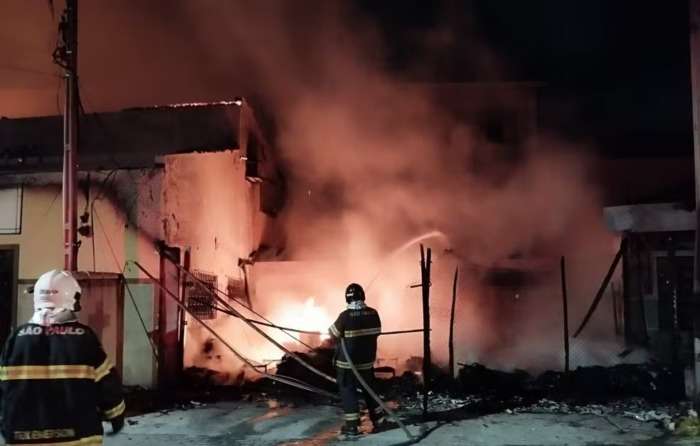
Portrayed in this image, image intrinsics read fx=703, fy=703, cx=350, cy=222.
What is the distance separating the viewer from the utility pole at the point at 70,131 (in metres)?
8.33

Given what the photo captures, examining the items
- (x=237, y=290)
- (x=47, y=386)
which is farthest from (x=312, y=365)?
(x=47, y=386)

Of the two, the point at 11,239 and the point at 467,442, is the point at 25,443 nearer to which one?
the point at 467,442

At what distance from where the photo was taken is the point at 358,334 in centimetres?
775

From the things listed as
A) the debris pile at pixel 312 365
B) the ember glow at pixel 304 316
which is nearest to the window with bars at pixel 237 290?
the ember glow at pixel 304 316

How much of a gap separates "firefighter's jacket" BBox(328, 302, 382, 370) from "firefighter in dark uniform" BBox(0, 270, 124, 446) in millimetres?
4219

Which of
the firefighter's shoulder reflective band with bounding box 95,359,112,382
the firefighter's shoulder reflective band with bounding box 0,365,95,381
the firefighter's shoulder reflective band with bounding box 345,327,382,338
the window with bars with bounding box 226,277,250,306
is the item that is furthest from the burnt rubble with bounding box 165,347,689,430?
the firefighter's shoulder reflective band with bounding box 0,365,95,381

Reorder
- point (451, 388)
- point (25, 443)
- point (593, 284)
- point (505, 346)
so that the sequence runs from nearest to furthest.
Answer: point (25, 443)
point (451, 388)
point (505, 346)
point (593, 284)

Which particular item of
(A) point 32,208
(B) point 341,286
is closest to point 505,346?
(B) point 341,286

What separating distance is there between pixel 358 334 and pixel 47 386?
14.6 feet

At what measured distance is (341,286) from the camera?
14469mm

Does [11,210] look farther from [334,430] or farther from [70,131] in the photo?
[334,430]

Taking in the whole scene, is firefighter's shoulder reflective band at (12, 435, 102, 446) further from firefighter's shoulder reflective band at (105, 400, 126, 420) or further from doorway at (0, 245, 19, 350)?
doorway at (0, 245, 19, 350)

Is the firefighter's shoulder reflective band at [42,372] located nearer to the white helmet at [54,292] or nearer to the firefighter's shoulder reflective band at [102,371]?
the firefighter's shoulder reflective band at [102,371]

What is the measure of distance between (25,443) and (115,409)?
47 centimetres
